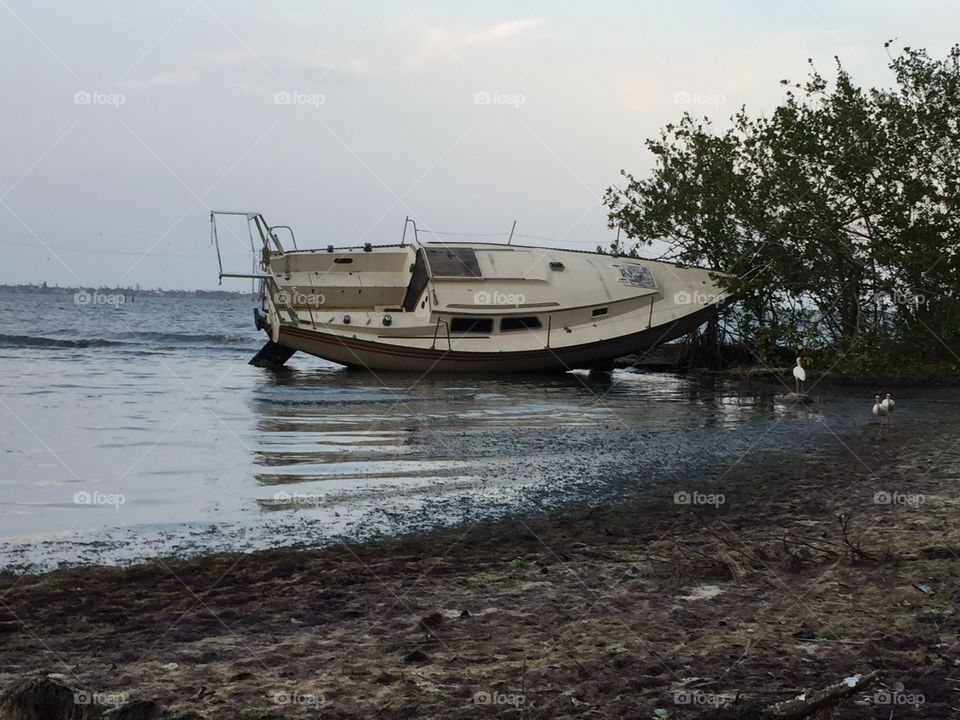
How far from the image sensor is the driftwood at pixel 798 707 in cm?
455

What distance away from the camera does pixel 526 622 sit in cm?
630

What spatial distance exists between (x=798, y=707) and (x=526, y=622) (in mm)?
2070

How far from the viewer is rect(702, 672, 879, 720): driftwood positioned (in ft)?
14.9

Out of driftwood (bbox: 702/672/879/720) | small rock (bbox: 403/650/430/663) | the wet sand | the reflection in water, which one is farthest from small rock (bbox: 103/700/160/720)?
the reflection in water

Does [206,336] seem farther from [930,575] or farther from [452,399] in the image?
[930,575]

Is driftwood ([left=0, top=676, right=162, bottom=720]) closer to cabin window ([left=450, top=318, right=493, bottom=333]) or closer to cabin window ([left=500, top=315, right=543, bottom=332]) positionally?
cabin window ([left=450, top=318, right=493, bottom=333])

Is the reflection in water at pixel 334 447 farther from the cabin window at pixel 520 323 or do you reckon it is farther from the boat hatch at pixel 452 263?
the boat hatch at pixel 452 263

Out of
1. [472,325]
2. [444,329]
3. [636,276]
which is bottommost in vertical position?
[444,329]

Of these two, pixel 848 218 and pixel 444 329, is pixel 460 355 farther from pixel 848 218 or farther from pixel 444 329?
pixel 848 218

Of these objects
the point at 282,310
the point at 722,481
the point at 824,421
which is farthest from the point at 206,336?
the point at 722,481

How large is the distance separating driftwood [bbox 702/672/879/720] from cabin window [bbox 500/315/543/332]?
82.4ft

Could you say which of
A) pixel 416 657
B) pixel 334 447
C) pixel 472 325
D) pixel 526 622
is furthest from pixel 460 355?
pixel 416 657

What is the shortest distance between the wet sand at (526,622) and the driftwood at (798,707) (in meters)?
0.10

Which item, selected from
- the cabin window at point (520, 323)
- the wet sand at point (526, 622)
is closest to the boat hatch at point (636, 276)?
the cabin window at point (520, 323)
